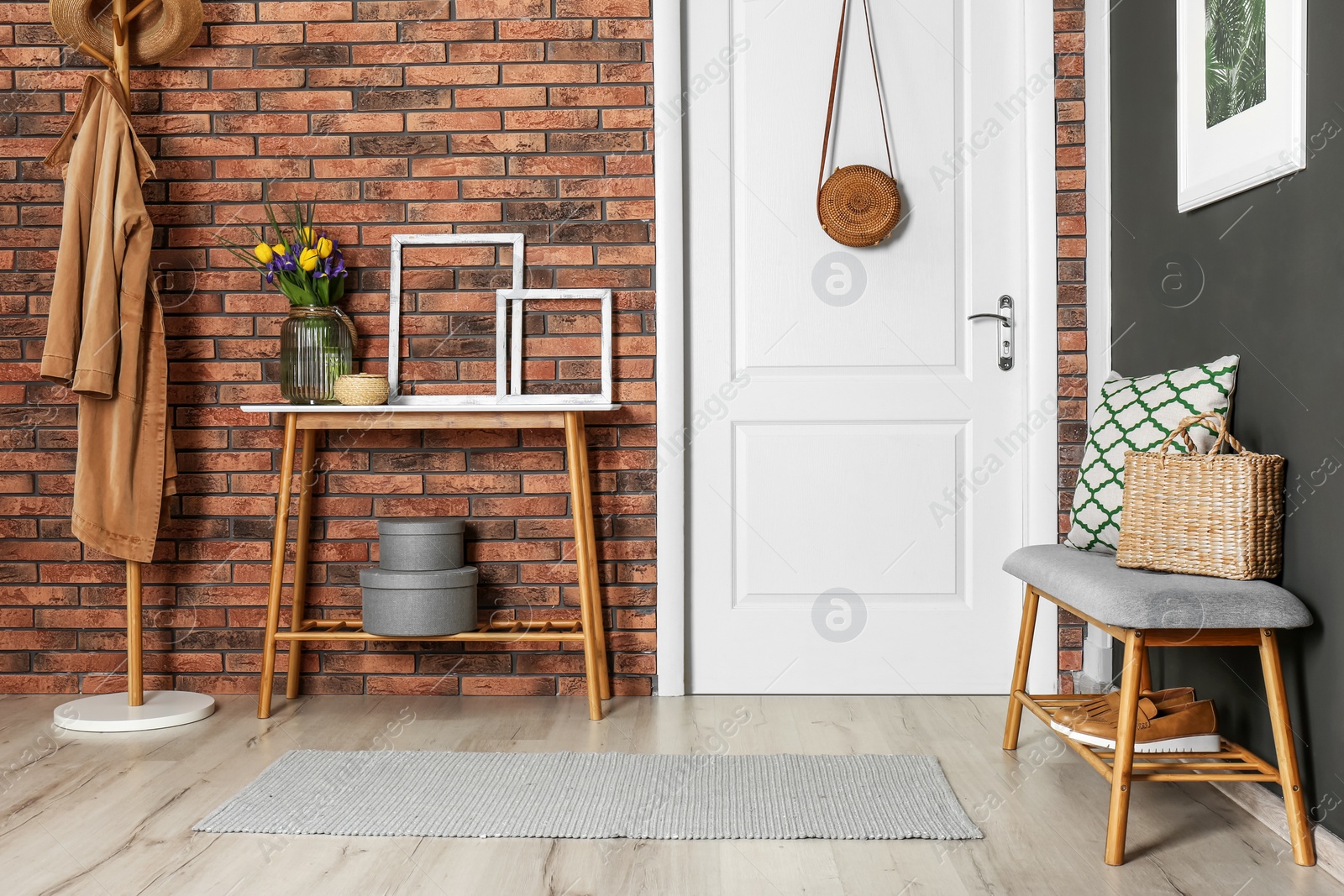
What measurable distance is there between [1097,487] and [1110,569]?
0.36 meters

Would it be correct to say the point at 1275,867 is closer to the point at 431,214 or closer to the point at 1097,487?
the point at 1097,487

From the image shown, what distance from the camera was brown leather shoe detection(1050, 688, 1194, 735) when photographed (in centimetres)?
193

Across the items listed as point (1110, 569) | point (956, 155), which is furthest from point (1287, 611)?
point (956, 155)

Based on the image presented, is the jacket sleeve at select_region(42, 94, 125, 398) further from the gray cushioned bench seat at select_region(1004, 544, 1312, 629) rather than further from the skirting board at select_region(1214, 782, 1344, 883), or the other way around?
the skirting board at select_region(1214, 782, 1344, 883)

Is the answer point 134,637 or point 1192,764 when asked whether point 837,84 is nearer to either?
point 1192,764

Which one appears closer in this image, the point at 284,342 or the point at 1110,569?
the point at 1110,569

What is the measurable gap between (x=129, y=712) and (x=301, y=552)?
558mm

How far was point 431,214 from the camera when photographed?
2.79 metres

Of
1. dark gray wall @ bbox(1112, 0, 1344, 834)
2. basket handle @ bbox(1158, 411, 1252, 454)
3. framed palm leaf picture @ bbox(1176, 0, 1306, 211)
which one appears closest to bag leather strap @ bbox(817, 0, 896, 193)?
dark gray wall @ bbox(1112, 0, 1344, 834)

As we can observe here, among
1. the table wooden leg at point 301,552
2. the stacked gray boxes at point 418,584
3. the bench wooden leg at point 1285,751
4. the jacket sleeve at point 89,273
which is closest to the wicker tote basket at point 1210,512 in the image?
the bench wooden leg at point 1285,751

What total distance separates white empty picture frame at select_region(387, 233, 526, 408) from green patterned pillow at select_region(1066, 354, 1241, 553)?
1.48 meters

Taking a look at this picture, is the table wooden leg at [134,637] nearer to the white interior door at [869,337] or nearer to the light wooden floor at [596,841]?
the light wooden floor at [596,841]

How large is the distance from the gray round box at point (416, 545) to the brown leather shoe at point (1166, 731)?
1518mm

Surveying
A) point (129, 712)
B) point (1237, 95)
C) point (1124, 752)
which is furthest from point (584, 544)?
point (1237, 95)
